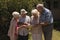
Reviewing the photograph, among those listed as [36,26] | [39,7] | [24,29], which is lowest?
[24,29]

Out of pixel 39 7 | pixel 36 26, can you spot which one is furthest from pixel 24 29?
pixel 39 7

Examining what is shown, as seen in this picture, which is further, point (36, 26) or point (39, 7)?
point (36, 26)

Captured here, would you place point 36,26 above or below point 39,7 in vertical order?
below

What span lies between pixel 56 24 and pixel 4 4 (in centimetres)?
1109

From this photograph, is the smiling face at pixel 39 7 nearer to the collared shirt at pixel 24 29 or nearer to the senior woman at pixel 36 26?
the senior woman at pixel 36 26

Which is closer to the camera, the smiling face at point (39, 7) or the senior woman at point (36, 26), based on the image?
the smiling face at point (39, 7)

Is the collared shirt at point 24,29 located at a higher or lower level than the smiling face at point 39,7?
lower

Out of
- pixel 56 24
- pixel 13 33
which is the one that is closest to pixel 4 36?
pixel 13 33

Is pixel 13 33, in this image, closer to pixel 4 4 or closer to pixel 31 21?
pixel 31 21

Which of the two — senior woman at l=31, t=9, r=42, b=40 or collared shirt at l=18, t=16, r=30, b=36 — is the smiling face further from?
collared shirt at l=18, t=16, r=30, b=36

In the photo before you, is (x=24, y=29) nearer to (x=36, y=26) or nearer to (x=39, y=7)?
(x=36, y=26)

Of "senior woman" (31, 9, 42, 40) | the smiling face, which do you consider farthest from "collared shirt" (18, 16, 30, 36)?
the smiling face

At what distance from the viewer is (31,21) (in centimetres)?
1058

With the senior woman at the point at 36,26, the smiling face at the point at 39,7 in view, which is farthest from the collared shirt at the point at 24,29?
the smiling face at the point at 39,7
